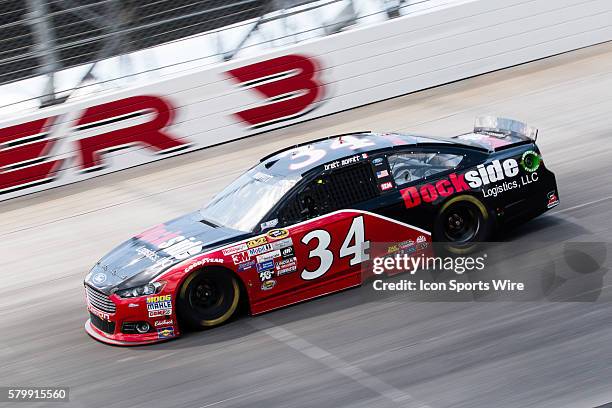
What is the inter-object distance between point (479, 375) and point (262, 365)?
1779mm

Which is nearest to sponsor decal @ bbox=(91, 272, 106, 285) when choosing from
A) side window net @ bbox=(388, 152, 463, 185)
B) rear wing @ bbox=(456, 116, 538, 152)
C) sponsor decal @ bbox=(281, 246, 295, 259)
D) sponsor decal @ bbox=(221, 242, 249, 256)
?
sponsor decal @ bbox=(221, 242, 249, 256)

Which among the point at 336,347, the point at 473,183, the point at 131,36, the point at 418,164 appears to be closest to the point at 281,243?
the point at 336,347

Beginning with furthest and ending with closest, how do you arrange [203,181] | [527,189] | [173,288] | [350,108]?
1. [350,108]
2. [203,181]
3. [527,189]
4. [173,288]

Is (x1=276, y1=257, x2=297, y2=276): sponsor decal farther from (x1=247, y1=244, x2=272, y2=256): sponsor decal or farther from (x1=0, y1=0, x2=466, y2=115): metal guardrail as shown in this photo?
(x1=0, y1=0, x2=466, y2=115): metal guardrail

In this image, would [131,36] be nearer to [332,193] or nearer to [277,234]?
[332,193]

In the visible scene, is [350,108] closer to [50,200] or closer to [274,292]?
[50,200]

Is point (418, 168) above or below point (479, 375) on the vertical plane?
above

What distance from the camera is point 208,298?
337 inches

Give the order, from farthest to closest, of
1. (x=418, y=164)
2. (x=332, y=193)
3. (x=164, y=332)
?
(x=418, y=164) < (x=332, y=193) < (x=164, y=332)

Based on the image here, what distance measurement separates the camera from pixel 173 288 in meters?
8.30

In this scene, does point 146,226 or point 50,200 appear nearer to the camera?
point 146,226

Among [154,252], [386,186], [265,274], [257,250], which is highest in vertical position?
[386,186]

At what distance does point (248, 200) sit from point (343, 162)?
0.98m

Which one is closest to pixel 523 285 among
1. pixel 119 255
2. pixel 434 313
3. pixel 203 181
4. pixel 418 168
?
pixel 434 313
